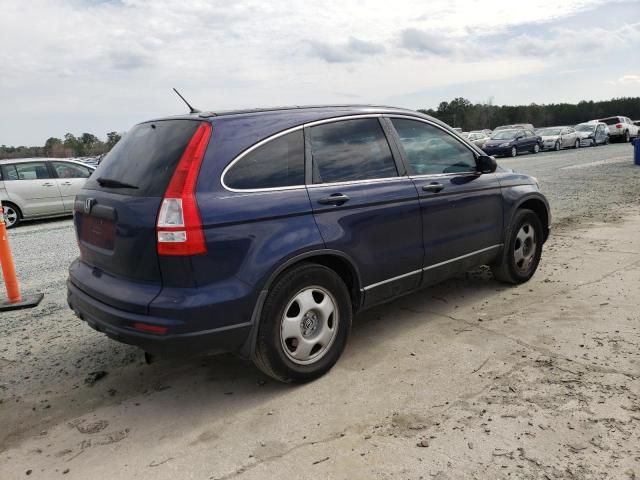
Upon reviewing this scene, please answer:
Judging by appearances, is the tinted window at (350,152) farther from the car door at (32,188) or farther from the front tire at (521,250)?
the car door at (32,188)

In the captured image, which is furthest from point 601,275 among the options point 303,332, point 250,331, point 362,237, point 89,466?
point 89,466

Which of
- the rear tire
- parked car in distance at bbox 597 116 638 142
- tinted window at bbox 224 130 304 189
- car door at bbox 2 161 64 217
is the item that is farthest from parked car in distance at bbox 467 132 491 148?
tinted window at bbox 224 130 304 189

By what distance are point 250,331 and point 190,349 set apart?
0.36 m

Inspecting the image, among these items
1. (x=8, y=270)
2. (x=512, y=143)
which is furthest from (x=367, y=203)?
(x=512, y=143)

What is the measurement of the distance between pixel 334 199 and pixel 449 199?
1.28 metres

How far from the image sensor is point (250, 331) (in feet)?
10.5

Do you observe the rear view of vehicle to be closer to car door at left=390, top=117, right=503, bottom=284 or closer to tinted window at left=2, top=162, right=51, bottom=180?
car door at left=390, top=117, right=503, bottom=284

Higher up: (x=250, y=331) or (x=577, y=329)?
(x=250, y=331)

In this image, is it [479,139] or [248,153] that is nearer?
[248,153]

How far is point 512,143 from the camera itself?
27.6m

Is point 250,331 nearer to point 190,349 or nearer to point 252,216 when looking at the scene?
point 190,349

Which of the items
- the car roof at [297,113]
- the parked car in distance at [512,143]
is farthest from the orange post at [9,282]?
the parked car in distance at [512,143]

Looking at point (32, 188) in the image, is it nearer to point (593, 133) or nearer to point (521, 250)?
point (521, 250)

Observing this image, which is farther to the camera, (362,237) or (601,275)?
(601,275)
